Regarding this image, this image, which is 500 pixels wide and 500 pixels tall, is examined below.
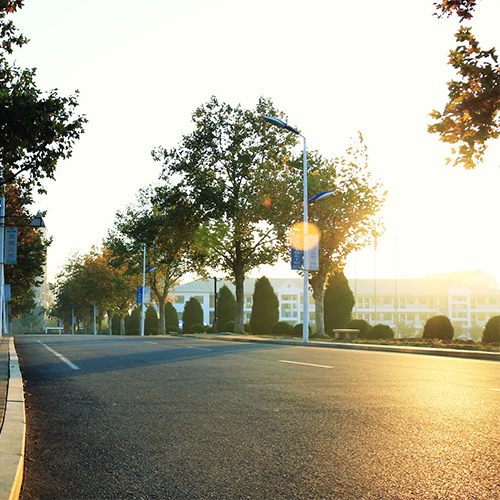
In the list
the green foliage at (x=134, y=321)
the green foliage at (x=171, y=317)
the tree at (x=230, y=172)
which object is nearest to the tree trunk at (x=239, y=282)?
the tree at (x=230, y=172)

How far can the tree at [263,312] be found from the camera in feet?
158

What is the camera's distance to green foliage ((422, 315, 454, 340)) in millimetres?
26795

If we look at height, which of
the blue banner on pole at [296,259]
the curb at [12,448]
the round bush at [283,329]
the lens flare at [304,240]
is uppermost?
the lens flare at [304,240]

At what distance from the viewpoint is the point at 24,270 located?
1549 inches

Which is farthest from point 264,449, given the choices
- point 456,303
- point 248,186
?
point 456,303

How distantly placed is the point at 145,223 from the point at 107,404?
35.2 metres

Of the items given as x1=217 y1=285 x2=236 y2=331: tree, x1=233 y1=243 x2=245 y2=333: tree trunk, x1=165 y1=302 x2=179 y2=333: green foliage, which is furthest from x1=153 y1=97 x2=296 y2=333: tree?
x1=165 y1=302 x2=179 y2=333: green foliage

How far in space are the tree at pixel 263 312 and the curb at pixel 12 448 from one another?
135 ft

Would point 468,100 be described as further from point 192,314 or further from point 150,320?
point 150,320

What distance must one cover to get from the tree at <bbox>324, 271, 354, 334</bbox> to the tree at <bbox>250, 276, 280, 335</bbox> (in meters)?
6.62

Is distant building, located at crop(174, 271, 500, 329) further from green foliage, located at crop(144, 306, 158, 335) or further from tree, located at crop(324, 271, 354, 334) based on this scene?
tree, located at crop(324, 271, 354, 334)

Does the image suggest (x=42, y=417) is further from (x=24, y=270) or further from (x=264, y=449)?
(x=24, y=270)

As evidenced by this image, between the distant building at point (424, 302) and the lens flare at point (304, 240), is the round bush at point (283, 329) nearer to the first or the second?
the lens flare at point (304, 240)

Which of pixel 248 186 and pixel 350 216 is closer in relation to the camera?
pixel 350 216
